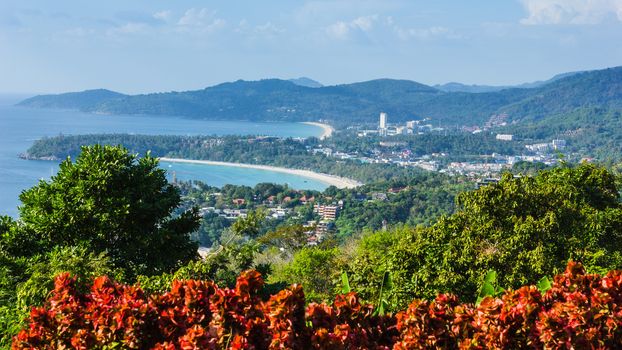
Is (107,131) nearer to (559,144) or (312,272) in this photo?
(559,144)

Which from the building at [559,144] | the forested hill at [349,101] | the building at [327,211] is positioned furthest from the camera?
the forested hill at [349,101]

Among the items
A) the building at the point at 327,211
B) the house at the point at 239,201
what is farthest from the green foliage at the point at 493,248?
the house at the point at 239,201

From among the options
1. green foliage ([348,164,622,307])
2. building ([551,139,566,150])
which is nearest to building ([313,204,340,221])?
green foliage ([348,164,622,307])

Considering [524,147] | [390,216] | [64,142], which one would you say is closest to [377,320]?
[390,216]

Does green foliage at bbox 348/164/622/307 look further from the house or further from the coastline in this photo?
the coastline

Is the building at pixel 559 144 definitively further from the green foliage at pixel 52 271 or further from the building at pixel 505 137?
the green foliage at pixel 52 271

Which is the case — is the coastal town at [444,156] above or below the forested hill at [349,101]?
below
